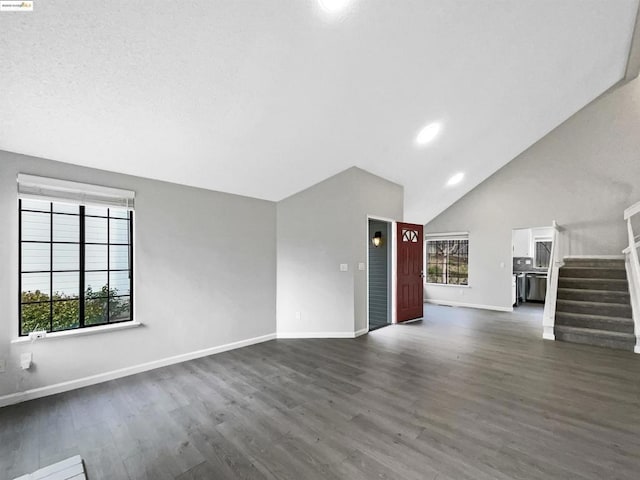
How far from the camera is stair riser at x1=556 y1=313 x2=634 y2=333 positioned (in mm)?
4301

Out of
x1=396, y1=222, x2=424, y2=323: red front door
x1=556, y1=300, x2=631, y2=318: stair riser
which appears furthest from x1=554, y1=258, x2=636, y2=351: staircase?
x1=396, y1=222, x2=424, y2=323: red front door

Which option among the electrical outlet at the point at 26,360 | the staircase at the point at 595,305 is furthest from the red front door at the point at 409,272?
the electrical outlet at the point at 26,360

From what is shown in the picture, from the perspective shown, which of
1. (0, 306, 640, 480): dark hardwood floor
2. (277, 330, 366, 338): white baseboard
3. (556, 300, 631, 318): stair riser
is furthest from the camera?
(277, 330, 366, 338): white baseboard

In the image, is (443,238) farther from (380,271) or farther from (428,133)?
(428,133)

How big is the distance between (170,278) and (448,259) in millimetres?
7085

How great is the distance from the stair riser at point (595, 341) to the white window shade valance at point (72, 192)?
660 centimetres

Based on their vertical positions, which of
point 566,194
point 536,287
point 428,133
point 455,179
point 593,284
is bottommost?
point 536,287

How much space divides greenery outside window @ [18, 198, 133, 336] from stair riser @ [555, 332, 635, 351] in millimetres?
6388

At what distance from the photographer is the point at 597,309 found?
473 cm

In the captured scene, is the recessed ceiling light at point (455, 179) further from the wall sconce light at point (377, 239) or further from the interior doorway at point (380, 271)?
the wall sconce light at point (377, 239)

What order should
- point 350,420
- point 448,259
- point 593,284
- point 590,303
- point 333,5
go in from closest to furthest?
point 333,5
point 350,420
point 590,303
point 593,284
point 448,259

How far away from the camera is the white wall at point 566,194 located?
592cm

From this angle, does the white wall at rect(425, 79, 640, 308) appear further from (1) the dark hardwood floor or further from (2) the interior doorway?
(1) the dark hardwood floor

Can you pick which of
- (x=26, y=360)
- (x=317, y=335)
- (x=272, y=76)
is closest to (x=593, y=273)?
(x=317, y=335)
